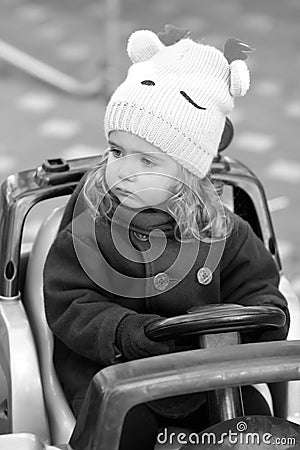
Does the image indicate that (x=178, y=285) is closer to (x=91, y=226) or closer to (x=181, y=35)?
(x=91, y=226)

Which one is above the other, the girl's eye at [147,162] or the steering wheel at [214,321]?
the girl's eye at [147,162]

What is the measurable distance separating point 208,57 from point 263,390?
0.51m

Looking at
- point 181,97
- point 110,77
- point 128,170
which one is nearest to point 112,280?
point 128,170

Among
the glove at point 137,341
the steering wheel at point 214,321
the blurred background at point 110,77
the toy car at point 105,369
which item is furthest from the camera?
the blurred background at point 110,77

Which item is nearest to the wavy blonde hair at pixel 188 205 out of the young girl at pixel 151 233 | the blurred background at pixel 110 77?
the young girl at pixel 151 233

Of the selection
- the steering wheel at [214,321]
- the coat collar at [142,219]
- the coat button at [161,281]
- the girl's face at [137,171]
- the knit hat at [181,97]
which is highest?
the knit hat at [181,97]

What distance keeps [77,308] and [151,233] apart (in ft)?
0.49

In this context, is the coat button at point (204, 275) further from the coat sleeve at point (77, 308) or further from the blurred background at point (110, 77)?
the blurred background at point (110, 77)

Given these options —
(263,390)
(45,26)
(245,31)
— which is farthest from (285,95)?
(263,390)

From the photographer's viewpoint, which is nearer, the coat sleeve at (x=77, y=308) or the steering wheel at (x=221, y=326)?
the steering wheel at (x=221, y=326)

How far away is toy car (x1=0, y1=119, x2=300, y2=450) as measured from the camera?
1.28m

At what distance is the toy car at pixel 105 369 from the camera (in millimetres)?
1281

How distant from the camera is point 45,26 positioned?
4039 millimetres

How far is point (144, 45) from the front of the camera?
63.5 inches
